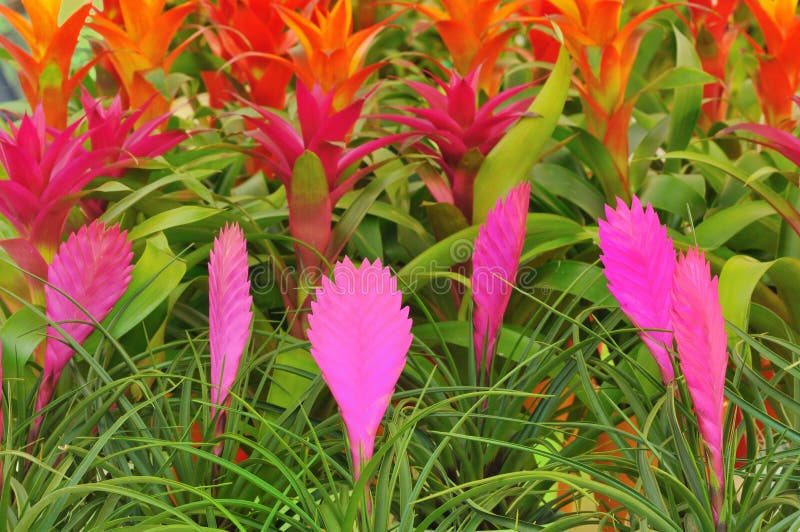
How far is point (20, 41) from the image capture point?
6.32ft

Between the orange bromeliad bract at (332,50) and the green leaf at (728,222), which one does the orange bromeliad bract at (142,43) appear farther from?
the green leaf at (728,222)

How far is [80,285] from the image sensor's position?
778 millimetres

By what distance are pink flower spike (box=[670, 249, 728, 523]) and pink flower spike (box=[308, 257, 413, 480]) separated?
0.65 feet

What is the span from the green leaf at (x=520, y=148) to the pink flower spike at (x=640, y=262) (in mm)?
413

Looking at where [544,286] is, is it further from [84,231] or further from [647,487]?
[84,231]

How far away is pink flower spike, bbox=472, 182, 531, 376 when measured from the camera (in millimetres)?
756

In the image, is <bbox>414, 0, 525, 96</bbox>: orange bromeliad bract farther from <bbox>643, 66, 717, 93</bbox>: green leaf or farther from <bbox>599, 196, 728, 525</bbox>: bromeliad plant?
<bbox>599, 196, 728, 525</bbox>: bromeliad plant

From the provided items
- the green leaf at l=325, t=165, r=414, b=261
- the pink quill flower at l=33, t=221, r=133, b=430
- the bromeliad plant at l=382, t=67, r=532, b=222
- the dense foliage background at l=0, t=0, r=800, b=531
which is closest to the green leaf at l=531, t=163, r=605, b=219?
the dense foliage background at l=0, t=0, r=800, b=531

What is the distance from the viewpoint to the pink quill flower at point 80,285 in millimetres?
762

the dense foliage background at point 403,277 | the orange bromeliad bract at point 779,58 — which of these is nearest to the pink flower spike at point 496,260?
the dense foliage background at point 403,277

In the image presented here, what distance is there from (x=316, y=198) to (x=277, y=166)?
7 cm

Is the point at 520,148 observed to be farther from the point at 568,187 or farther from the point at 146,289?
the point at 146,289

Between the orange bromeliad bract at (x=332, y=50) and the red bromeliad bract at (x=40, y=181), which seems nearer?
the red bromeliad bract at (x=40, y=181)

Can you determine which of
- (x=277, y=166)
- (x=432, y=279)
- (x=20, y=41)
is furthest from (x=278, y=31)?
(x=20, y=41)
